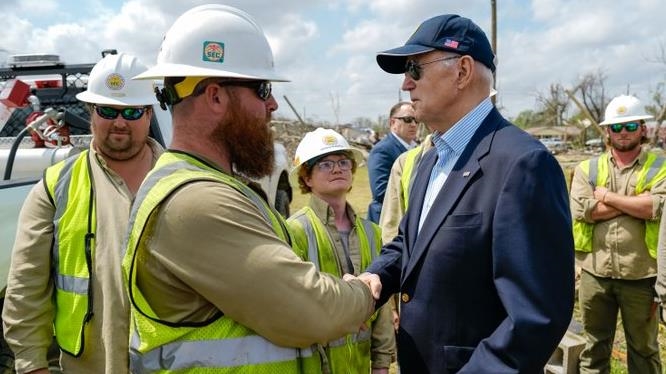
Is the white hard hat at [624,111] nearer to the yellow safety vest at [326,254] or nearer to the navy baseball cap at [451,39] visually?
the yellow safety vest at [326,254]

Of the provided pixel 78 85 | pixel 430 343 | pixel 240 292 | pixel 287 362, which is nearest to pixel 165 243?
pixel 240 292

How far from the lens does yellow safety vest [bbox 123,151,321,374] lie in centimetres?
146

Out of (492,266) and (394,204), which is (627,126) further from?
(492,266)

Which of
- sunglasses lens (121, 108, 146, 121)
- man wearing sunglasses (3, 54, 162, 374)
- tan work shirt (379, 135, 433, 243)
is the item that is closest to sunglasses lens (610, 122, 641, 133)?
tan work shirt (379, 135, 433, 243)

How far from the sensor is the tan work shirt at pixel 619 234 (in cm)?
Answer: 401

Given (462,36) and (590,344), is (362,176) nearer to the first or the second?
(590,344)

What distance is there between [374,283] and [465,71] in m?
0.82

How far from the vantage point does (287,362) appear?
1545 mm

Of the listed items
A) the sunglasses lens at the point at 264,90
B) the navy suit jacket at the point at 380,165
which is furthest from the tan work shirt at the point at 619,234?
the sunglasses lens at the point at 264,90

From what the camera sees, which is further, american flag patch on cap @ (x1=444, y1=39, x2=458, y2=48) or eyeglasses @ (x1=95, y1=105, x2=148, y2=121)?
eyeglasses @ (x1=95, y1=105, x2=148, y2=121)

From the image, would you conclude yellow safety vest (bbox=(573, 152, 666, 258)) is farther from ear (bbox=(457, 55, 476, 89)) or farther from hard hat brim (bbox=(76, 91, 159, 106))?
hard hat brim (bbox=(76, 91, 159, 106))

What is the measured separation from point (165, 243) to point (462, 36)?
1.21 meters

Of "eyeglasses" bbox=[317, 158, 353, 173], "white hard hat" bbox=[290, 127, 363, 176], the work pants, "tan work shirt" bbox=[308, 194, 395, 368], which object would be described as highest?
"white hard hat" bbox=[290, 127, 363, 176]

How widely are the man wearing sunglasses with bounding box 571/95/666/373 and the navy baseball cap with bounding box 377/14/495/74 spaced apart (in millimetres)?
2760
